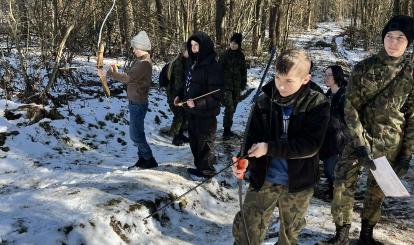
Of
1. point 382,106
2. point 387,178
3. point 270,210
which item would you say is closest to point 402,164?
point 387,178

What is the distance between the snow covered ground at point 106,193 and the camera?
4234 millimetres

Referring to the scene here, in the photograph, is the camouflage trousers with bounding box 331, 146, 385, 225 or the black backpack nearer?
the camouflage trousers with bounding box 331, 146, 385, 225

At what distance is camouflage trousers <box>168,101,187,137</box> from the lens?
8469mm

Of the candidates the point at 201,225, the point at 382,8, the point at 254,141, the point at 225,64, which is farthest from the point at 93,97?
the point at 382,8

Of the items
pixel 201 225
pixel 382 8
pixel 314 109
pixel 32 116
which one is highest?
pixel 382 8

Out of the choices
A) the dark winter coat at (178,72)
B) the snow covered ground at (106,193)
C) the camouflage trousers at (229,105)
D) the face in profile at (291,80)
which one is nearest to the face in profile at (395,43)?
the face in profile at (291,80)

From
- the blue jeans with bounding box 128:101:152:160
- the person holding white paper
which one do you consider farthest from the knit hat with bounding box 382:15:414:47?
the blue jeans with bounding box 128:101:152:160

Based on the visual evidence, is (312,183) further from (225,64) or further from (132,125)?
(225,64)

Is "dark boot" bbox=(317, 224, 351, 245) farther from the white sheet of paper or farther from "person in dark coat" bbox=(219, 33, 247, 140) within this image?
"person in dark coat" bbox=(219, 33, 247, 140)

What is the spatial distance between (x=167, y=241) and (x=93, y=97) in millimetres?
6054

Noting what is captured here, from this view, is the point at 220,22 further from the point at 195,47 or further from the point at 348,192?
the point at 348,192

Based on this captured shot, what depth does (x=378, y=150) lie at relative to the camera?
4.05 metres

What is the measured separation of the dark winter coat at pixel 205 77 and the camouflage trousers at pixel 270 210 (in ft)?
8.34

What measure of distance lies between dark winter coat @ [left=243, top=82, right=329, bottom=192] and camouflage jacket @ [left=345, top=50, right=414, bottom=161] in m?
0.94
